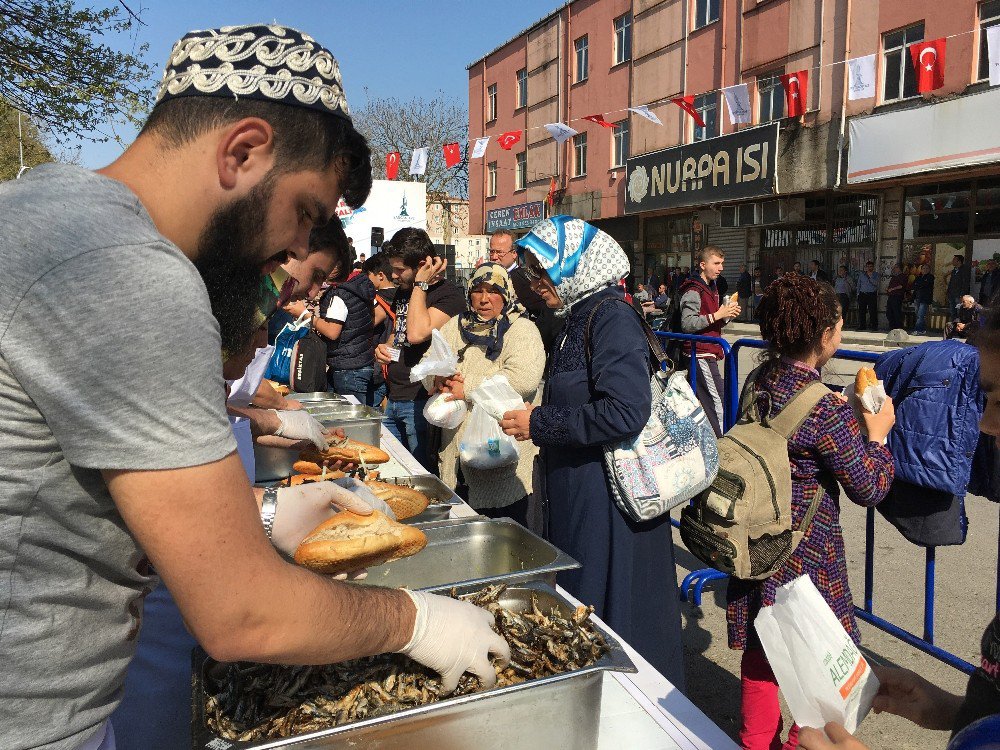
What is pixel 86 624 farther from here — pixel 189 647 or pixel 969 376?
pixel 969 376

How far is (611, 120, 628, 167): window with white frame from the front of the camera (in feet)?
72.9

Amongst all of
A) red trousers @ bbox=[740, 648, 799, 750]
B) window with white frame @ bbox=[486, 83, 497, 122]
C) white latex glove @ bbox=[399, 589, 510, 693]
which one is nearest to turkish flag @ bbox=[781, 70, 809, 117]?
window with white frame @ bbox=[486, 83, 497, 122]

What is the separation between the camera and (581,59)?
24031 millimetres

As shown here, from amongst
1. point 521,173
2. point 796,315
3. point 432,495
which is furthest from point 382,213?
point 521,173

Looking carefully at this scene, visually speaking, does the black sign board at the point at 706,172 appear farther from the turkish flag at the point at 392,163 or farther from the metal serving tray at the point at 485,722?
the metal serving tray at the point at 485,722

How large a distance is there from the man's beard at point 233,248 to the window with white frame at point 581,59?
24838 mm

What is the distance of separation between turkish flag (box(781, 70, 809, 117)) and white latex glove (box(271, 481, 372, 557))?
17.0 metres

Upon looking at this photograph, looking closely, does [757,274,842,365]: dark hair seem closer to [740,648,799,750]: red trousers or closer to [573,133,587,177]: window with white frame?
[740,648,799,750]: red trousers

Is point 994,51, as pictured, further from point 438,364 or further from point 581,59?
point 581,59

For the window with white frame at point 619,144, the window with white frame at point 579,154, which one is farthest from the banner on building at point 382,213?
the window with white frame at point 579,154

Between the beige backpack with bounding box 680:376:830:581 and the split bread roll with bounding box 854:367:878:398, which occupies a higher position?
the split bread roll with bounding box 854:367:878:398

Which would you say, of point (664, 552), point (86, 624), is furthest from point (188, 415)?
point (664, 552)

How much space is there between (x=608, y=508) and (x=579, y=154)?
23.7 m

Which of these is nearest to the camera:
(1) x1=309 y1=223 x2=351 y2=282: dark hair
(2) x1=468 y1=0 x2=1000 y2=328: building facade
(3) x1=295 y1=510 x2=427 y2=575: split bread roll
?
(3) x1=295 y1=510 x2=427 y2=575: split bread roll
